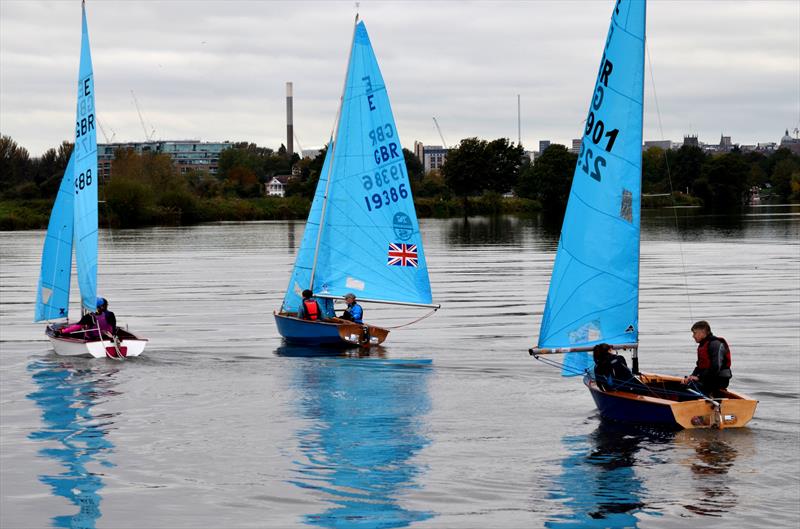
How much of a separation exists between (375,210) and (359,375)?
757cm

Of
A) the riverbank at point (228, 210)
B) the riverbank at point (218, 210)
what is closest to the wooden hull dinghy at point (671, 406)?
the riverbank at point (228, 210)

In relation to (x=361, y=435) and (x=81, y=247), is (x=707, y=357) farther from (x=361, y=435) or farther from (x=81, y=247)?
(x=81, y=247)

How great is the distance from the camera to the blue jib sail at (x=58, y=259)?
3450 centimetres

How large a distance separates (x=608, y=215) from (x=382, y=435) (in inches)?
251

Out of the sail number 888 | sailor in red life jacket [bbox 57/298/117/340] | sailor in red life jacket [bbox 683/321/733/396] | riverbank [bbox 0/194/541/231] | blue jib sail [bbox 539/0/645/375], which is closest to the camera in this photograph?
sailor in red life jacket [bbox 683/321/733/396]

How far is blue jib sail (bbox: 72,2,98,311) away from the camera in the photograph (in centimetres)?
3222

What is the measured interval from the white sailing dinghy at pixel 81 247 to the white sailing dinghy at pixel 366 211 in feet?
19.3

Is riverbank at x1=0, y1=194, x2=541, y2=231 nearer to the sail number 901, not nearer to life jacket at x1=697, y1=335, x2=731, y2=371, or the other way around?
the sail number 901

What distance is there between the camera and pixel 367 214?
117ft

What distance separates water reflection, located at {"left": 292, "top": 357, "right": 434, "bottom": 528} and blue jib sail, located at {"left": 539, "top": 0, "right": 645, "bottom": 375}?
3942 mm

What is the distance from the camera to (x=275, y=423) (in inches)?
947

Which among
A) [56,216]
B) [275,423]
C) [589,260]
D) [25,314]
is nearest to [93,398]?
[275,423]

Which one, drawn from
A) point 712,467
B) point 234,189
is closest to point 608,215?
point 712,467

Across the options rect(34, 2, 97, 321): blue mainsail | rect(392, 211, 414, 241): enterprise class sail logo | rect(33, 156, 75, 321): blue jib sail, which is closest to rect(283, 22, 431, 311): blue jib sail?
rect(392, 211, 414, 241): enterprise class sail logo
